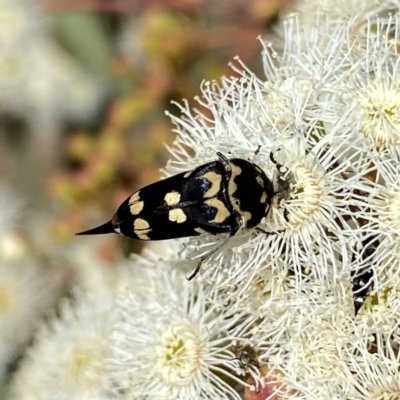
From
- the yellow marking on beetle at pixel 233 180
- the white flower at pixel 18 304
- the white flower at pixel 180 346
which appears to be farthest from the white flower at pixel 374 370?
the white flower at pixel 18 304

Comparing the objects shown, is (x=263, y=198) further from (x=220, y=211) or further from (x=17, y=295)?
(x=17, y=295)

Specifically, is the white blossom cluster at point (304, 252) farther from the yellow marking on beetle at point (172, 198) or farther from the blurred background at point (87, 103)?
the blurred background at point (87, 103)

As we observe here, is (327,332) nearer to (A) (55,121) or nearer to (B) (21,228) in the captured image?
(B) (21,228)

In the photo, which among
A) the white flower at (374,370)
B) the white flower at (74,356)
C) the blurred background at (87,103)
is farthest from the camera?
the blurred background at (87,103)

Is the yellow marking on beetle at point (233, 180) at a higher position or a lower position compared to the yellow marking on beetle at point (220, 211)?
higher

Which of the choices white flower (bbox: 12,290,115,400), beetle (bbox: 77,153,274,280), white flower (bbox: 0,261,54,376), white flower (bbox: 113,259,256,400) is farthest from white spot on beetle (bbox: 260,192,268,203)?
white flower (bbox: 0,261,54,376)

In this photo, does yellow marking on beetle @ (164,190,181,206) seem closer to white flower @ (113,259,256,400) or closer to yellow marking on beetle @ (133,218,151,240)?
yellow marking on beetle @ (133,218,151,240)

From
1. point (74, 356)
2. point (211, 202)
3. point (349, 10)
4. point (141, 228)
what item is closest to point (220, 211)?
point (211, 202)

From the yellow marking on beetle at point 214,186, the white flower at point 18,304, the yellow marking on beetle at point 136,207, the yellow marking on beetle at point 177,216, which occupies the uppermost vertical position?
the yellow marking on beetle at point 136,207
